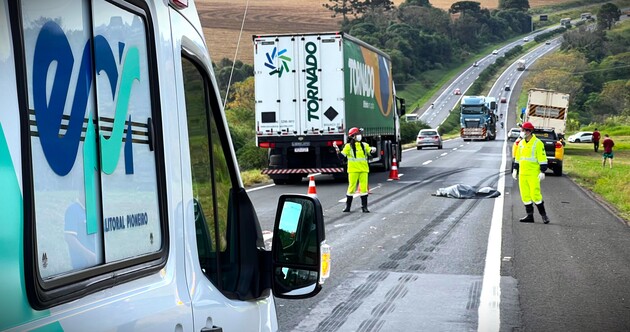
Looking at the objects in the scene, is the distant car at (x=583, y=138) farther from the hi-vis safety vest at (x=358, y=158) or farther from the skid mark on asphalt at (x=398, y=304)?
the skid mark on asphalt at (x=398, y=304)

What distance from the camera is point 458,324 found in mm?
8672

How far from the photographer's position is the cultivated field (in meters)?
94.0

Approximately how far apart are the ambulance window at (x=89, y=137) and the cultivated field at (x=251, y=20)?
79051 millimetres

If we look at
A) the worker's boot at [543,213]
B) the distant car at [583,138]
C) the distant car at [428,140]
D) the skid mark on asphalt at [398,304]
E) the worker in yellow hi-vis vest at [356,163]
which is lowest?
the distant car at [583,138]

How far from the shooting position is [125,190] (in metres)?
2.54

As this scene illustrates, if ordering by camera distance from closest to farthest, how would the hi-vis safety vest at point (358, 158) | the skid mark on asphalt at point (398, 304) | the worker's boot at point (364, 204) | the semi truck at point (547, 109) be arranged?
the skid mark on asphalt at point (398, 304), the hi-vis safety vest at point (358, 158), the worker's boot at point (364, 204), the semi truck at point (547, 109)

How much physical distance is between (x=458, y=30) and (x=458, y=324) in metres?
182

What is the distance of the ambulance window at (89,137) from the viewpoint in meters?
2.08

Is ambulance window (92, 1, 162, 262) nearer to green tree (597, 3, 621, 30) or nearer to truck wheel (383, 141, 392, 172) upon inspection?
truck wheel (383, 141, 392, 172)

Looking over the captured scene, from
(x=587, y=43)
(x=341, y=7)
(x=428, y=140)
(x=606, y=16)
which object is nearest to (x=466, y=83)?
(x=341, y=7)

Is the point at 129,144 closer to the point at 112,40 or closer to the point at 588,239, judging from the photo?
the point at 112,40

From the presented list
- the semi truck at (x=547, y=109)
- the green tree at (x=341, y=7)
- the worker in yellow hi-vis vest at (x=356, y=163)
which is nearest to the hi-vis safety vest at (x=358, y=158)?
the worker in yellow hi-vis vest at (x=356, y=163)

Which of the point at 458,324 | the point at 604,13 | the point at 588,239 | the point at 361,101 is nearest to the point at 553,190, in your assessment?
the point at 361,101

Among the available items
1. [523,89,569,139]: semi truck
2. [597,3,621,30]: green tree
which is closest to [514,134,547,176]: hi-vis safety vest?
[523,89,569,139]: semi truck
